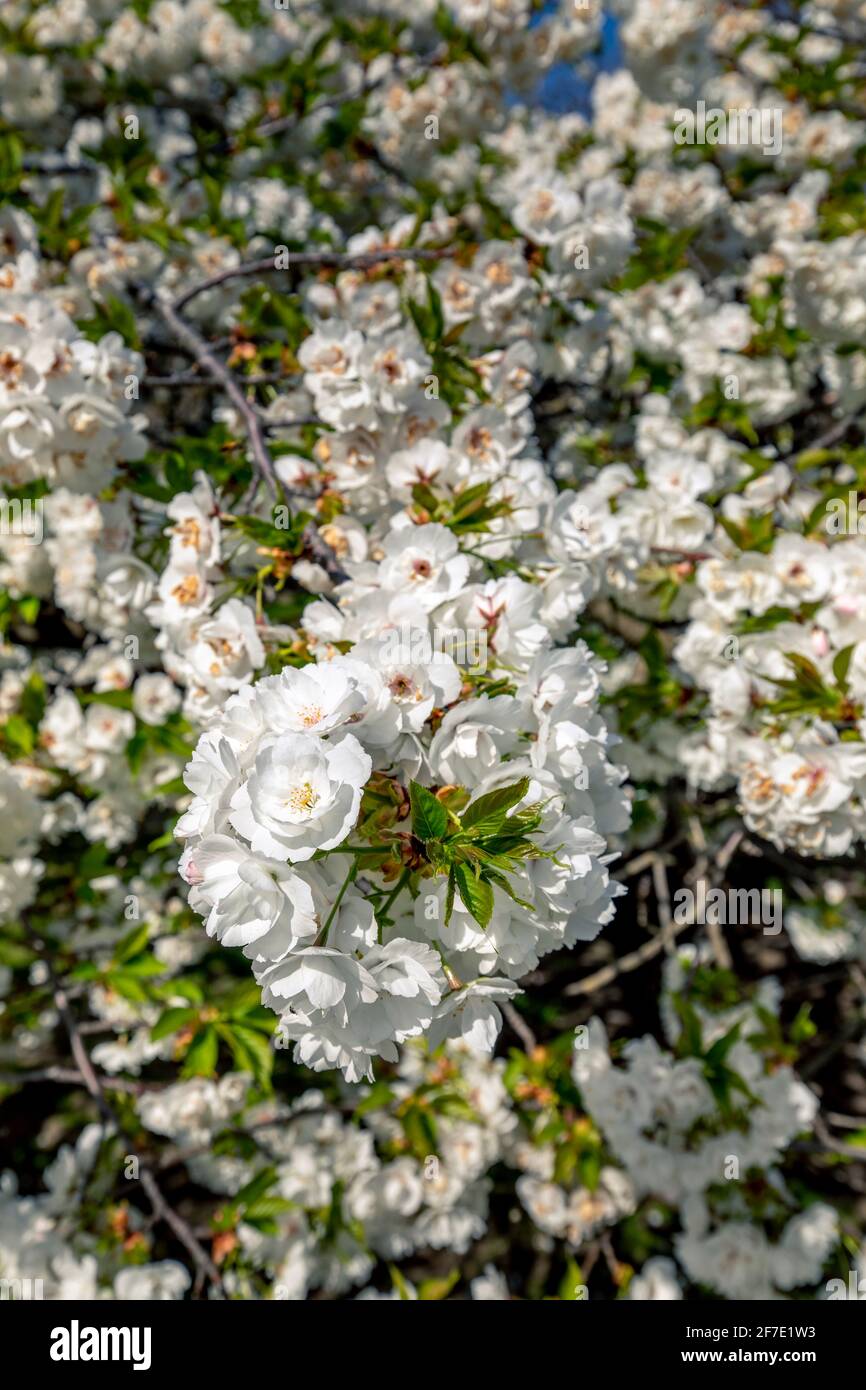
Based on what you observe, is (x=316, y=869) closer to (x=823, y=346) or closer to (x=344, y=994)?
(x=344, y=994)

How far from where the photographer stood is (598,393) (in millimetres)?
4332

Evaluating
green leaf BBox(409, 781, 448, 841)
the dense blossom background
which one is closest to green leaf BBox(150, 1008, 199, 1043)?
the dense blossom background

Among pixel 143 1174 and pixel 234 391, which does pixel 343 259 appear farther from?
pixel 143 1174

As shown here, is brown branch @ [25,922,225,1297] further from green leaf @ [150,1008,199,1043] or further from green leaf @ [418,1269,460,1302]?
green leaf @ [418,1269,460,1302]

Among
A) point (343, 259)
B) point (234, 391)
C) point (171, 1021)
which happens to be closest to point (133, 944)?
point (171, 1021)

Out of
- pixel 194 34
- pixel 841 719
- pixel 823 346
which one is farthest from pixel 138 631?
pixel 194 34

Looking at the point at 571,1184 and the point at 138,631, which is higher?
the point at 138,631

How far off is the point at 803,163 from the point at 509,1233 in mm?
5355

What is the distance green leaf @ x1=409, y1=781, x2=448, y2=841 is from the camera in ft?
3.44

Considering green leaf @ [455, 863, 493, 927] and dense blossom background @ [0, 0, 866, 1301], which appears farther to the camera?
dense blossom background @ [0, 0, 866, 1301]

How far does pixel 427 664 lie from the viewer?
119cm
